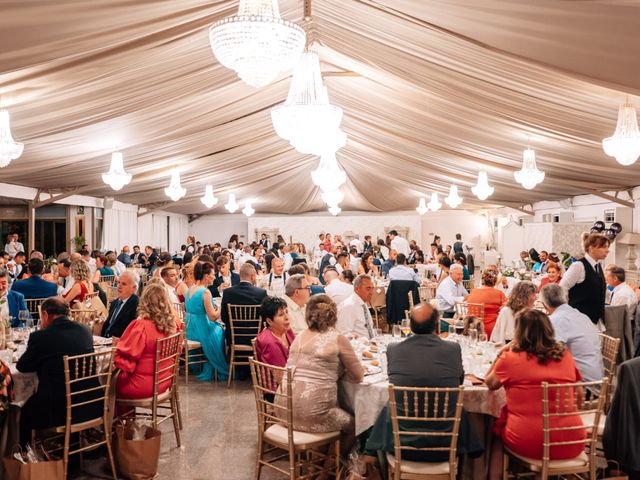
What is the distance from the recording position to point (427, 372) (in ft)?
10.7

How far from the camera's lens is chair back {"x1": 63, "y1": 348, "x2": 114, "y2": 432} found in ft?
12.5

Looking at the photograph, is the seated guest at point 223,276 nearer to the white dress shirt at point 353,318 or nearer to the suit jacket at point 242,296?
the suit jacket at point 242,296

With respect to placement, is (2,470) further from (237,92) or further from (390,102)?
(390,102)

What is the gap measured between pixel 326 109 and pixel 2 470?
3.53 meters

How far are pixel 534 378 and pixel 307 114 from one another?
2870mm

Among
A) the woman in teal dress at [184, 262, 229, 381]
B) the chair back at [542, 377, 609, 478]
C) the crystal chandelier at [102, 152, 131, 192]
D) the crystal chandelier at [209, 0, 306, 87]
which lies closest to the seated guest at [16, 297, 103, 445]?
the crystal chandelier at [209, 0, 306, 87]

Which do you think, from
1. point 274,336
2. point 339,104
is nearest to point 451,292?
point 339,104

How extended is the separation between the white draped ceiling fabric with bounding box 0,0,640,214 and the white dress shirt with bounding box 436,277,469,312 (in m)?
2.12

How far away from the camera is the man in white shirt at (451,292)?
7594 millimetres

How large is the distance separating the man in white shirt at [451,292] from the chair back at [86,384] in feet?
14.9

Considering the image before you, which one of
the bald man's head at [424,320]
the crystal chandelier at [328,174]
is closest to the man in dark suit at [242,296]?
the crystal chandelier at [328,174]

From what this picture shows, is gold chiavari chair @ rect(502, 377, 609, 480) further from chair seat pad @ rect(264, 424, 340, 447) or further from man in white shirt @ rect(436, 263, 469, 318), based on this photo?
man in white shirt @ rect(436, 263, 469, 318)

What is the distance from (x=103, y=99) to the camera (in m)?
6.24

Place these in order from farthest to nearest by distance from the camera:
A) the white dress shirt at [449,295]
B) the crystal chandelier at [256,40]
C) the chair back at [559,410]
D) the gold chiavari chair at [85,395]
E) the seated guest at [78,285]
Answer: the white dress shirt at [449,295], the seated guest at [78,285], the gold chiavari chair at [85,395], the crystal chandelier at [256,40], the chair back at [559,410]
